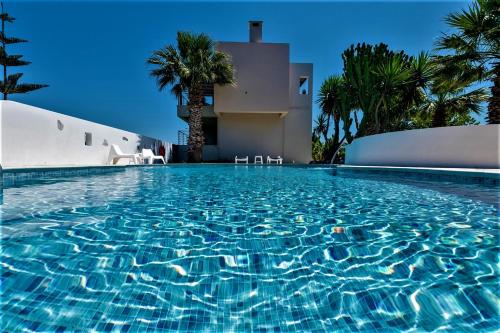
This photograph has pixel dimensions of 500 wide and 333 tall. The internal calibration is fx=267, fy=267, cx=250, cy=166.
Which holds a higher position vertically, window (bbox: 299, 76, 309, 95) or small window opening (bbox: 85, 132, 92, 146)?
window (bbox: 299, 76, 309, 95)

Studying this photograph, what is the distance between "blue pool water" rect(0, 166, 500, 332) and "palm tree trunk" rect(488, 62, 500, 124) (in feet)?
24.4

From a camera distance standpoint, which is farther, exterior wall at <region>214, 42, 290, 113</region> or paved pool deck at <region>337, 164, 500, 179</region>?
exterior wall at <region>214, 42, 290, 113</region>

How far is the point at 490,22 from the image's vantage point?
759 cm

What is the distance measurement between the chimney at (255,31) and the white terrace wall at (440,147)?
10.6 metres

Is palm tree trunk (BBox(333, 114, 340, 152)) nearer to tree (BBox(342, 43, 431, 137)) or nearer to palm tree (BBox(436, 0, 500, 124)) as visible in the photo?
tree (BBox(342, 43, 431, 137))

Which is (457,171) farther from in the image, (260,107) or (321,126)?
(321,126)

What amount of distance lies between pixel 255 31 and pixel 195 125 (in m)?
7.28

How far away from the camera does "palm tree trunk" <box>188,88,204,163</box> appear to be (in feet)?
51.0

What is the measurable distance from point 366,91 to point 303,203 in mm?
11294

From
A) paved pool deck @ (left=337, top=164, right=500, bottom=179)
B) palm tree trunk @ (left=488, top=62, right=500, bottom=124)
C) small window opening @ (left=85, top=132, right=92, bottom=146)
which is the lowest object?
paved pool deck @ (left=337, top=164, right=500, bottom=179)

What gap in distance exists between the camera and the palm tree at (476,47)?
7637mm

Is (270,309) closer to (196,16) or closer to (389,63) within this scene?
(389,63)

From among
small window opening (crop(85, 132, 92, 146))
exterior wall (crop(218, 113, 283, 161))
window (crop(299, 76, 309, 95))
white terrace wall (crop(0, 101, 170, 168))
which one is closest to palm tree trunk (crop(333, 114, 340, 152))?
window (crop(299, 76, 309, 95))

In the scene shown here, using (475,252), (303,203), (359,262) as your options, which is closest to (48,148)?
(303,203)
